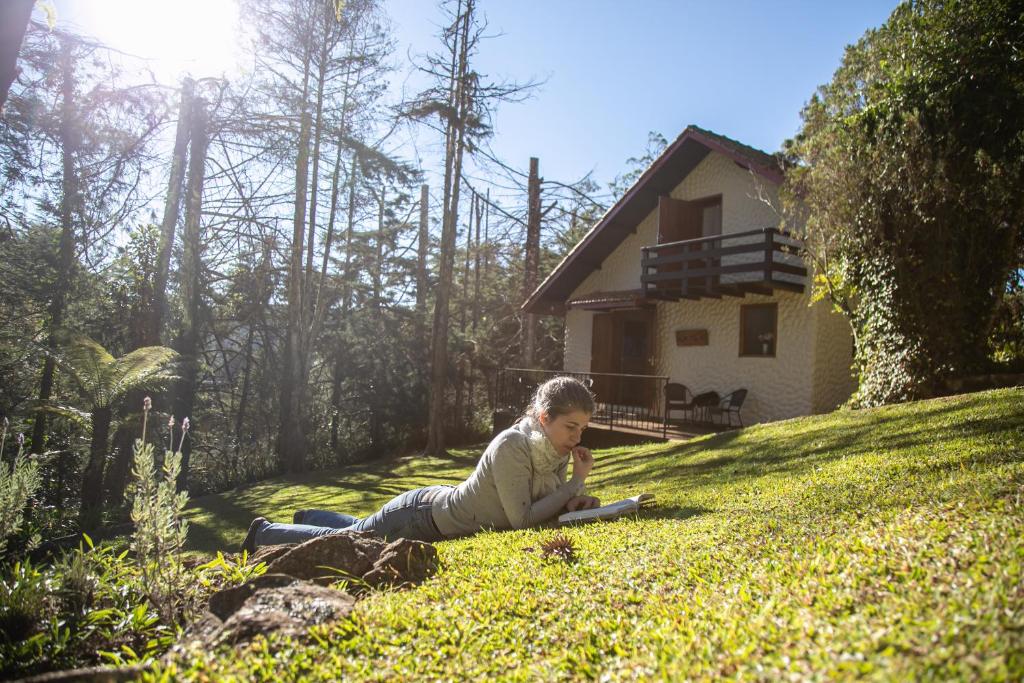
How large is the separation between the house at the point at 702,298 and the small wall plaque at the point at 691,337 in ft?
0.09

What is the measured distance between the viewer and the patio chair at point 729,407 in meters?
15.0

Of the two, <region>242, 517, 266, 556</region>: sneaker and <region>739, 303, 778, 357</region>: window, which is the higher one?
<region>739, 303, 778, 357</region>: window

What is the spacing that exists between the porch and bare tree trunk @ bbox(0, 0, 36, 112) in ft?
39.6

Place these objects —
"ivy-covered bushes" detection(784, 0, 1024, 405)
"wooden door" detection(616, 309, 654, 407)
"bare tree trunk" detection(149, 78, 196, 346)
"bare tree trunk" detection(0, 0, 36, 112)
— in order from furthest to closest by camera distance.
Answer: "wooden door" detection(616, 309, 654, 407) < "bare tree trunk" detection(149, 78, 196, 346) < "ivy-covered bushes" detection(784, 0, 1024, 405) < "bare tree trunk" detection(0, 0, 36, 112)

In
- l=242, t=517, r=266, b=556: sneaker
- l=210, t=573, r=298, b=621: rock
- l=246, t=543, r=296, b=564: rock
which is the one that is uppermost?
l=210, t=573, r=298, b=621: rock

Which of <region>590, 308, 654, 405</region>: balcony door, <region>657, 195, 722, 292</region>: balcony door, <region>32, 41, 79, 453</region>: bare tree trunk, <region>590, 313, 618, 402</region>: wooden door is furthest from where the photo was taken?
<region>590, 313, 618, 402</region>: wooden door

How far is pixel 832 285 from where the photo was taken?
1204 centimetres

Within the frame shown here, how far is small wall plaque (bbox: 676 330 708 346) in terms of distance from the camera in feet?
54.4

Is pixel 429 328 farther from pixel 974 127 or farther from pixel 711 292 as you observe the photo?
pixel 974 127

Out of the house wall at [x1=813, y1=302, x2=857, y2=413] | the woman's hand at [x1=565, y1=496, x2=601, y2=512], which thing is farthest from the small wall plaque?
the woman's hand at [x1=565, y1=496, x2=601, y2=512]

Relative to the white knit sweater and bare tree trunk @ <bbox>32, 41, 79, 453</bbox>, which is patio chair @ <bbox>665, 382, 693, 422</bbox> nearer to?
the white knit sweater

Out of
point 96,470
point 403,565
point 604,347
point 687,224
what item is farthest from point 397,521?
point 604,347

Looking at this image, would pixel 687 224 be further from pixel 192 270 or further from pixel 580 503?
pixel 192 270

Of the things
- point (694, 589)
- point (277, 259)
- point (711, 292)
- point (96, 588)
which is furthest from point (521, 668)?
point (277, 259)
